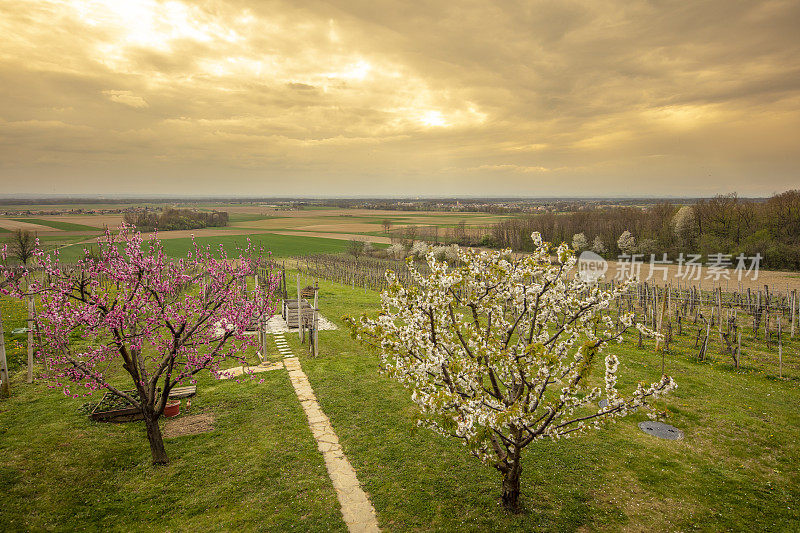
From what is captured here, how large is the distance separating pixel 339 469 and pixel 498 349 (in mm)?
5950

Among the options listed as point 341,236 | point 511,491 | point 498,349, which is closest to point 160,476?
point 511,491

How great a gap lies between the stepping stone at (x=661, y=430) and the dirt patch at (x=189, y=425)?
13.6 m

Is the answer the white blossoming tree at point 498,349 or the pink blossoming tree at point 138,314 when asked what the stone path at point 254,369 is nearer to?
the pink blossoming tree at point 138,314

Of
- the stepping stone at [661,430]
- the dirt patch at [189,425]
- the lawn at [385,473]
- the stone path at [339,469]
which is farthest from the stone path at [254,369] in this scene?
the stepping stone at [661,430]

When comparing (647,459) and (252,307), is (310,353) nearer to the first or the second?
(252,307)

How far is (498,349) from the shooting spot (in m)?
6.66

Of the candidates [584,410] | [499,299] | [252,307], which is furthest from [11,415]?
[584,410]

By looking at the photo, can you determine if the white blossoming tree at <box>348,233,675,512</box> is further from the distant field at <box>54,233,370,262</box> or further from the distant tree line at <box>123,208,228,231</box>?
the distant tree line at <box>123,208,228,231</box>

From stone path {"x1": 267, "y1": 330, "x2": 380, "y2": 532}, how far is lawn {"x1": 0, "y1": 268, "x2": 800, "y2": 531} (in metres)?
0.24

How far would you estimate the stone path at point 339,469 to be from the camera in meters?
8.11

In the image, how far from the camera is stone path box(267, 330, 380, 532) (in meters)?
8.11

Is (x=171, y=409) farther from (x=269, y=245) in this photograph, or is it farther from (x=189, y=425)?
(x=269, y=245)

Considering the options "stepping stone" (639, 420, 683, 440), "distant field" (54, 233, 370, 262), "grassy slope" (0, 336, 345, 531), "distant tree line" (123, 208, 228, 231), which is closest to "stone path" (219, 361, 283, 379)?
"grassy slope" (0, 336, 345, 531)

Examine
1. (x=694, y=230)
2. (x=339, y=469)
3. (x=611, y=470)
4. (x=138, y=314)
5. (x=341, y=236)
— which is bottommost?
(x=339, y=469)
